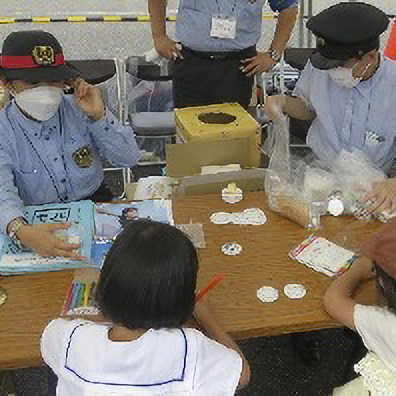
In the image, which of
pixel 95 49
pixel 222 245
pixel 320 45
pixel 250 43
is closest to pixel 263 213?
pixel 222 245

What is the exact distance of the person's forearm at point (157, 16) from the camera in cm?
308

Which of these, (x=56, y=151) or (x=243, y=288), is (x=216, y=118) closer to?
(x=56, y=151)

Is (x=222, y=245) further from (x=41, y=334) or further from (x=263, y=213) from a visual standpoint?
(x=41, y=334)

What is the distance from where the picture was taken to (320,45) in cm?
206

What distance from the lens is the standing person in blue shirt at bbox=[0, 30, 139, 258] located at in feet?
6.03

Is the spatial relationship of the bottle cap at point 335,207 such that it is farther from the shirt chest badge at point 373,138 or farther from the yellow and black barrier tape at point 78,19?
the yellow and black barrier tape at point 78,19

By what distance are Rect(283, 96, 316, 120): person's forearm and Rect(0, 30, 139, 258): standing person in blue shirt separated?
0.67 meters

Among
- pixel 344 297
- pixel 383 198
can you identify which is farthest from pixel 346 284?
pixel 383 198

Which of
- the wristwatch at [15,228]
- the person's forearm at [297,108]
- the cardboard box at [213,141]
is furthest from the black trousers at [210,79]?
the wristwatch at [15,228]

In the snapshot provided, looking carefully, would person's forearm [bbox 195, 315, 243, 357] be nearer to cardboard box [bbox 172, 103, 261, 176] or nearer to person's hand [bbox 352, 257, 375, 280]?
person's hand [bbox 352, 257, 375, 280]

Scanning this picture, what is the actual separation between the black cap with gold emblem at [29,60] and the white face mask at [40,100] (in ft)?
0.13

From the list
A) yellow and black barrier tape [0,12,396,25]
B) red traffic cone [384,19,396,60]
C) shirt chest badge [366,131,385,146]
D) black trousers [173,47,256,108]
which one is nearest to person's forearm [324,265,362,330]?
shirt chest badge [366,131,385,146]

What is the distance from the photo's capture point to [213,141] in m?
2.19

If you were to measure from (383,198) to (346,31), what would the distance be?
553mm
